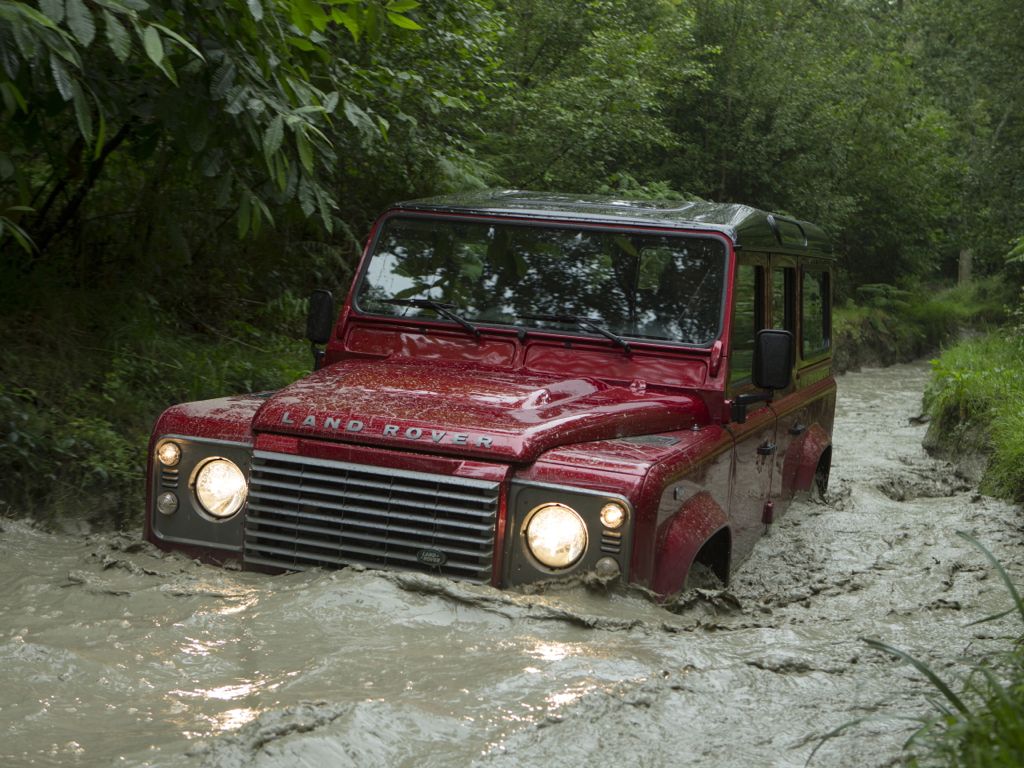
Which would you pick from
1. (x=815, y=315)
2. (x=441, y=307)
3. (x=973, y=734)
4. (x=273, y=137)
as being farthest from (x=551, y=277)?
(x=973, y=734)

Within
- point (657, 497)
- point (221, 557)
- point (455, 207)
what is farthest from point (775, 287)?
point (221, 557)

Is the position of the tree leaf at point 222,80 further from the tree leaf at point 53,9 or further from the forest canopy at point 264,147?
the tree leaf at point 53,9

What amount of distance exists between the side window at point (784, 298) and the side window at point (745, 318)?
292 millimetres

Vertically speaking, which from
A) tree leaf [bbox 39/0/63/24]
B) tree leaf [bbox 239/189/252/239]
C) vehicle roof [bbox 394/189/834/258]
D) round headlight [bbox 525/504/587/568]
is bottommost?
round headlight [bbox 525/504/587/568]

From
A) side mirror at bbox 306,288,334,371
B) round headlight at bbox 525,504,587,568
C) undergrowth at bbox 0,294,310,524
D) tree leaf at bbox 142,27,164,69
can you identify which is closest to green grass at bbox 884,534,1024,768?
round headlight at bbox 525,504,587,568

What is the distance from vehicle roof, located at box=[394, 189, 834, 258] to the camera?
215 inches

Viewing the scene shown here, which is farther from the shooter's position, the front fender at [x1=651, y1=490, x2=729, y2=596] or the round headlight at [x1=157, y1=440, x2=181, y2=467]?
the round headlight at [x1=157, y1=440, x2=181, y2=467]

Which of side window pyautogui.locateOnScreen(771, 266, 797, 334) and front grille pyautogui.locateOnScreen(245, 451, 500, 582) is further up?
side window pyautogui.locateOnScreen(771, 266, 797, 334)

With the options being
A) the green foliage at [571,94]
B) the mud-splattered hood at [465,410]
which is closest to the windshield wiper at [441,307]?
the mud-splattered hood at [465,410]

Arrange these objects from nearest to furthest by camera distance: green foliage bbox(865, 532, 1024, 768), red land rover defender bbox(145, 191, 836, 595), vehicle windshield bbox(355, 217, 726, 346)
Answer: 1. green foliage bbox(865, 532, 1024, 768)
2. red land rover defender bbox(145, 191, 836, 595)
3. vehicle windshield bbox(355, 217, 726, 346)

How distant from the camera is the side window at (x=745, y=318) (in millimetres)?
5309

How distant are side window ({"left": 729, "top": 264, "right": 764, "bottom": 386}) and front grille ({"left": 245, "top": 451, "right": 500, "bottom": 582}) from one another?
161cm

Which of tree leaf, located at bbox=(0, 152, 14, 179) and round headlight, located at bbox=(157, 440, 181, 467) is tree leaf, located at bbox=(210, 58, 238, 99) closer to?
tree leaf, located at bbox=(0, 152, 14, 179)

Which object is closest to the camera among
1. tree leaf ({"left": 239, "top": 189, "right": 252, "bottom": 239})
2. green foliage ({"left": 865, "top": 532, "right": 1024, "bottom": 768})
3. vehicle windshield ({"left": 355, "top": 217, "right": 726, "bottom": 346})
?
green foliage ({"left": 865, "top": 532, "right": 1024, "bottom": 768})
